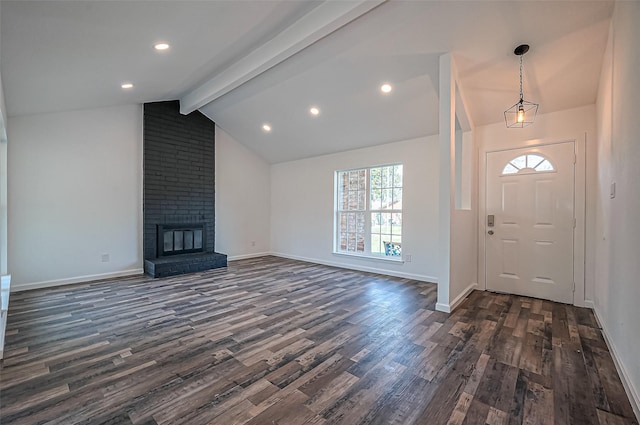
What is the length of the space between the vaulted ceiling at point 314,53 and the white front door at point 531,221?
0.71 m

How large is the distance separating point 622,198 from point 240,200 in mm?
6310

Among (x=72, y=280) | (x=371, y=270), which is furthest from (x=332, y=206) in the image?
(x=72, y=280)

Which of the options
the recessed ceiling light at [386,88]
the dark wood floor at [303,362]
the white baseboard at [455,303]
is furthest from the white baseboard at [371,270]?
the recessed ceiling light at [386,88]

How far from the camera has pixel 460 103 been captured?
3.54m

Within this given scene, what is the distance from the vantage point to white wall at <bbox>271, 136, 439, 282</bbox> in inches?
185

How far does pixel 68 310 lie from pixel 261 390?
9.57 feet

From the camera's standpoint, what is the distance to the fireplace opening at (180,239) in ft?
17.7

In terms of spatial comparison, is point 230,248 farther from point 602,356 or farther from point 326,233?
point 602,356

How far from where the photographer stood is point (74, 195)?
4.52 metres

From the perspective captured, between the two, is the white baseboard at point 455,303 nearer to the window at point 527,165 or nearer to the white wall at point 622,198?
the white wall at point 622,198

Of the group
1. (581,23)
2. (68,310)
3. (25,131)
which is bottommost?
(68,310)

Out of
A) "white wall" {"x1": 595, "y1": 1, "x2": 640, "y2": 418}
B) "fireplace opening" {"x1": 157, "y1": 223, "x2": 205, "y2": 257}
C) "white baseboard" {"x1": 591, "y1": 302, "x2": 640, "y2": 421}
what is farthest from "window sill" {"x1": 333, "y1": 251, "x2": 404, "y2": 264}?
"fireplace opening" {"x1": 157, "y1": 223, "x2": 205, "y2": 257}

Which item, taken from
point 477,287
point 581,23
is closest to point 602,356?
point 477,287

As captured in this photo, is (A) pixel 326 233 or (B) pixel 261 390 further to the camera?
(A) pixel 326 233
